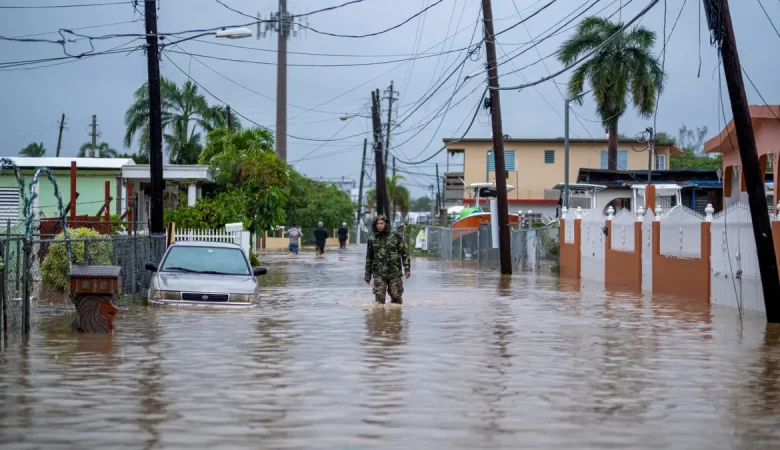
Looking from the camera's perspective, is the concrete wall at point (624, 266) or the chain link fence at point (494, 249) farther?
the chain link fence at point (494, 249)

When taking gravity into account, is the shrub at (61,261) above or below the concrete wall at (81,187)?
below

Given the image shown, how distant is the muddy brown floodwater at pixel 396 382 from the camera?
803cm

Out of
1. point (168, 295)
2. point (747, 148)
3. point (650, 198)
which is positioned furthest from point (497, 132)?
point (168, 295)

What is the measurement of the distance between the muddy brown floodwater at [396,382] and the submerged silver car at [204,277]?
33cm

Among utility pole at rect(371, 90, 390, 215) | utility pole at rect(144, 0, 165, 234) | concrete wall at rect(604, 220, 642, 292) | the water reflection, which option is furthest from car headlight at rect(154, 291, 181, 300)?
utility pole at rect(371, 90, 390, 215)

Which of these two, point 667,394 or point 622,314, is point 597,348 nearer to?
point 667,394

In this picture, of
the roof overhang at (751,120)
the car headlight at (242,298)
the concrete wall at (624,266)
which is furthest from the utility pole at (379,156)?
the car headlight at (242,298)

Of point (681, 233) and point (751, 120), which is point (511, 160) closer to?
point (681, 233)

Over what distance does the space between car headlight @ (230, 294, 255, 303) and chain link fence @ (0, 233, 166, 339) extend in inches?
92.2

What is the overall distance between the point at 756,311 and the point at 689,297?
12.9 feet

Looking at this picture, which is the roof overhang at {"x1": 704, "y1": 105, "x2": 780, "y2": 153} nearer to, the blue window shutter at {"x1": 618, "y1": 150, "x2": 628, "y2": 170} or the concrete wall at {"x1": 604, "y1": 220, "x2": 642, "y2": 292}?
the concrete wall at {"x1": 604, "y1": 220, "x2": 642, "y2": 292}

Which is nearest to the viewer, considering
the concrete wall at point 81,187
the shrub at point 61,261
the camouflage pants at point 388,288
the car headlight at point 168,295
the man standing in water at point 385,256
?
the car headlight at point 168,295

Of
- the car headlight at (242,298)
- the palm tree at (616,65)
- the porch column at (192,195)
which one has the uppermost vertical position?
the palm tree at (616,65)

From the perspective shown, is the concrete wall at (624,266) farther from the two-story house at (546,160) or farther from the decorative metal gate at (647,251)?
the two-story house at (546,160)
